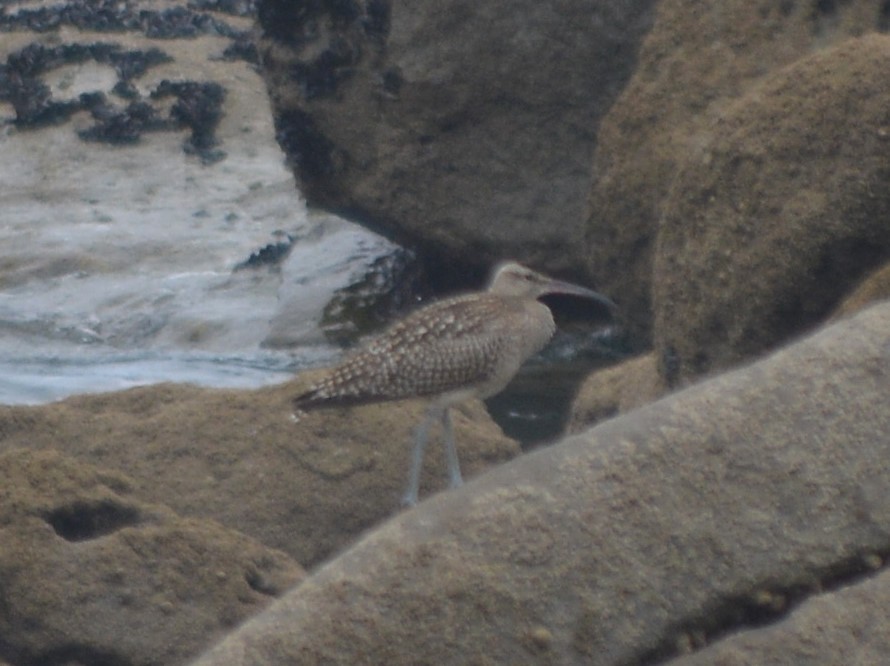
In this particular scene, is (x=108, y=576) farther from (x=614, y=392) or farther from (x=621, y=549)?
(x=614, y=392)

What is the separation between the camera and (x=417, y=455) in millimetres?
7117

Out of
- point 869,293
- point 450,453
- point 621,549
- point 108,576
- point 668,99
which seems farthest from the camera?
point 668,99

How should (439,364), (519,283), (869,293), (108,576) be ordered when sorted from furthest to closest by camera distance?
(519,283)
(439,364)
(869,293)
(108,576)

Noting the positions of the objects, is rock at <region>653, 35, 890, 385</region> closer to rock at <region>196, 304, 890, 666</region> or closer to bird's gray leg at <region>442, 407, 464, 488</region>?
bird's gray leg at <region>442, 407, 464, 488</region>

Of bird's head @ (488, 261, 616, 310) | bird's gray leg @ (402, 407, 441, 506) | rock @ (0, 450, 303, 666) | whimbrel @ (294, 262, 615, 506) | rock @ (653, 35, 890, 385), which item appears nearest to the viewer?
rock @ (0, 450, 303, 666)

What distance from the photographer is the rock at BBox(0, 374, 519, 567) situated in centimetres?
708

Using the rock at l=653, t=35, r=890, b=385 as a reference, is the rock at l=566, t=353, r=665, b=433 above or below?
below

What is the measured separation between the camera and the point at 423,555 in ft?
13.4

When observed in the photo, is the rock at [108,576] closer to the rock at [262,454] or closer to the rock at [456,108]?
the rock at [262,454]

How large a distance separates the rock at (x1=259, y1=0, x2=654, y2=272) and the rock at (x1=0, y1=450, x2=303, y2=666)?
662cm

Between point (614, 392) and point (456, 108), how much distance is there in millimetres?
4216

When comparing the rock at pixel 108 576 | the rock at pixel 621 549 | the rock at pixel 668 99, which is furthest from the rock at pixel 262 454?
the rock at pixel 621 549

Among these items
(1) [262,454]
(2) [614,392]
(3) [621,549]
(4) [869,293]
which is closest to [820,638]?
(3) [621,549]

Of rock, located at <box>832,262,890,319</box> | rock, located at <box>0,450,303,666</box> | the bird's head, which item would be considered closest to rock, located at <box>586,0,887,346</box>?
the bird's head
